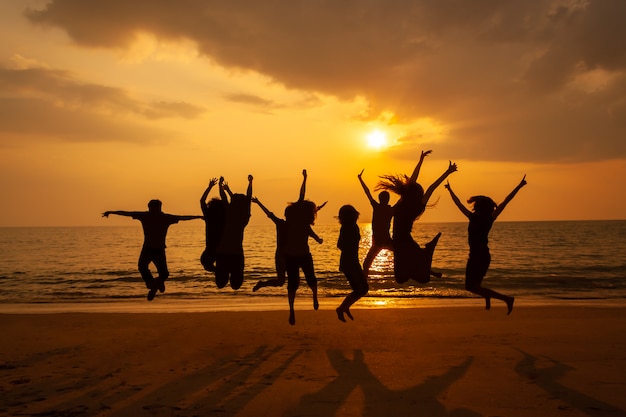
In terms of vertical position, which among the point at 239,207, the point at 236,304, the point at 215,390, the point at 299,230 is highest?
the point at 239,207

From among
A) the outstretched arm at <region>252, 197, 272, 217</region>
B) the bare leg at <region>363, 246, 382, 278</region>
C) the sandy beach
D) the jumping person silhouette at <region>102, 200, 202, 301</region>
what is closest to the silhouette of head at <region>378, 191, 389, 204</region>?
the bare leg at <region>363, 246, 382, 278</region>

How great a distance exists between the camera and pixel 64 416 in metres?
7.74

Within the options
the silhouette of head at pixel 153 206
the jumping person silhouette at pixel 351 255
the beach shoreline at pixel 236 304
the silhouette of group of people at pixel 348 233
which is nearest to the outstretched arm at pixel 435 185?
the silhouette of group of people at pixel 348 233

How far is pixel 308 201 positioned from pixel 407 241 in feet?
7.42

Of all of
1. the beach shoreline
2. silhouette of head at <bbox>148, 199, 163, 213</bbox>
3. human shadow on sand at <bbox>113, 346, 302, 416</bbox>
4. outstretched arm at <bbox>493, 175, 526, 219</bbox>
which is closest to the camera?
human shadow on sand at <bbox>113, 346, 302, 416</bbox>

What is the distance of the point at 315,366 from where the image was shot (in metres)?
10.4

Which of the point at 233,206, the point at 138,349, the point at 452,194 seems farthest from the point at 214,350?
the point at 452,194

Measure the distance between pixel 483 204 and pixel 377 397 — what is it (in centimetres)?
480

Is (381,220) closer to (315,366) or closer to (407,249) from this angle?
(407,249)

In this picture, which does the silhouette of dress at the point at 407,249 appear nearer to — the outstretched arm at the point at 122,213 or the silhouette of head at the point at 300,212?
the silhouette of head at the point at 300,212

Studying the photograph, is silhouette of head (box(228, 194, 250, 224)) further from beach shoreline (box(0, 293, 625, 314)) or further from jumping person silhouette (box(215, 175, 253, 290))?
beach shoreline (box(0, 293, 625, 314))

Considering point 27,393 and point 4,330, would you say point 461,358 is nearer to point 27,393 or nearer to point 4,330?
point 27,393

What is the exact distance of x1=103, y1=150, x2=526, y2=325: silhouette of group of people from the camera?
10.8 m

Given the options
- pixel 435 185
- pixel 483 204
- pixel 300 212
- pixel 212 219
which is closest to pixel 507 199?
pixel 483 204
